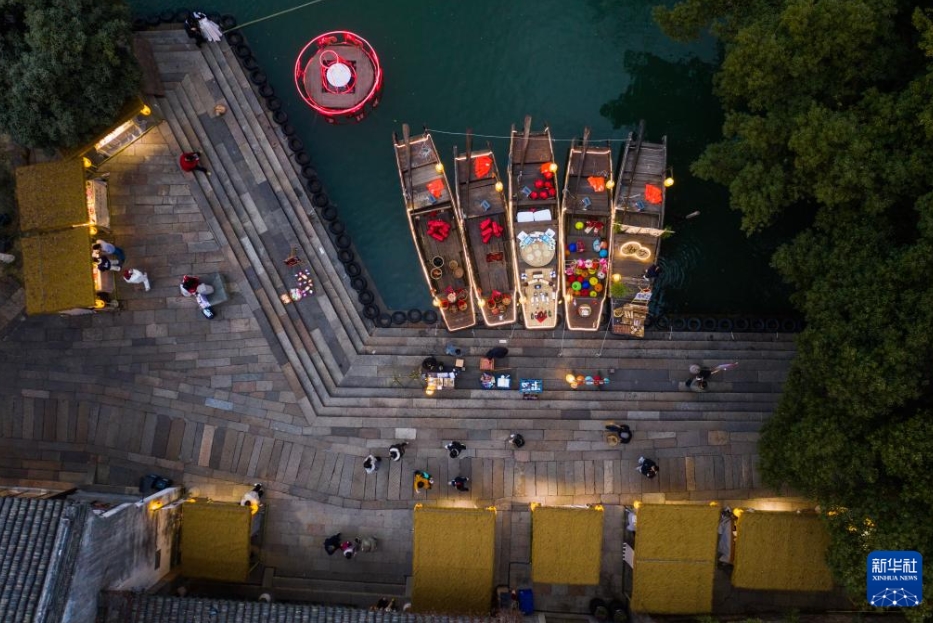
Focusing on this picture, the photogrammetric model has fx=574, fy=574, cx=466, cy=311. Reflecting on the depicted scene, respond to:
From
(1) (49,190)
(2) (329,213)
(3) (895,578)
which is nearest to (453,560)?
(3) (895,578)

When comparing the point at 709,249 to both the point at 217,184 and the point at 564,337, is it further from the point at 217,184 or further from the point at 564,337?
the point at 217,184

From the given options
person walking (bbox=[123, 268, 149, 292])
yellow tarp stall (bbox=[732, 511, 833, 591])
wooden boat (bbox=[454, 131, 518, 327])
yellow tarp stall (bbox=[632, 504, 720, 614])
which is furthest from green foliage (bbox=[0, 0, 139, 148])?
yellow tarp stall (bbox=[732, 511, 833, 591])

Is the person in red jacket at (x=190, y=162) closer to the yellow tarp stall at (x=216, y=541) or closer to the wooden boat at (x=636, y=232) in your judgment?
the yellow tarp stall at (x=216, y=541)

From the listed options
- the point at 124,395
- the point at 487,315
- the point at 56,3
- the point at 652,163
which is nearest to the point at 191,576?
the point at 124,395

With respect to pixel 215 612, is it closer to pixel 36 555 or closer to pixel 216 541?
pixel 216 541

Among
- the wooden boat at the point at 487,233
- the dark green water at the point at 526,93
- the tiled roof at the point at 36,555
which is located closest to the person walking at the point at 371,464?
the wooden boat at the point at 487,233

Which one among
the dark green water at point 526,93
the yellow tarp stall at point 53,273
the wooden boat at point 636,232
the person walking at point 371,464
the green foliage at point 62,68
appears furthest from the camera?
the dark green water at point 526,93
